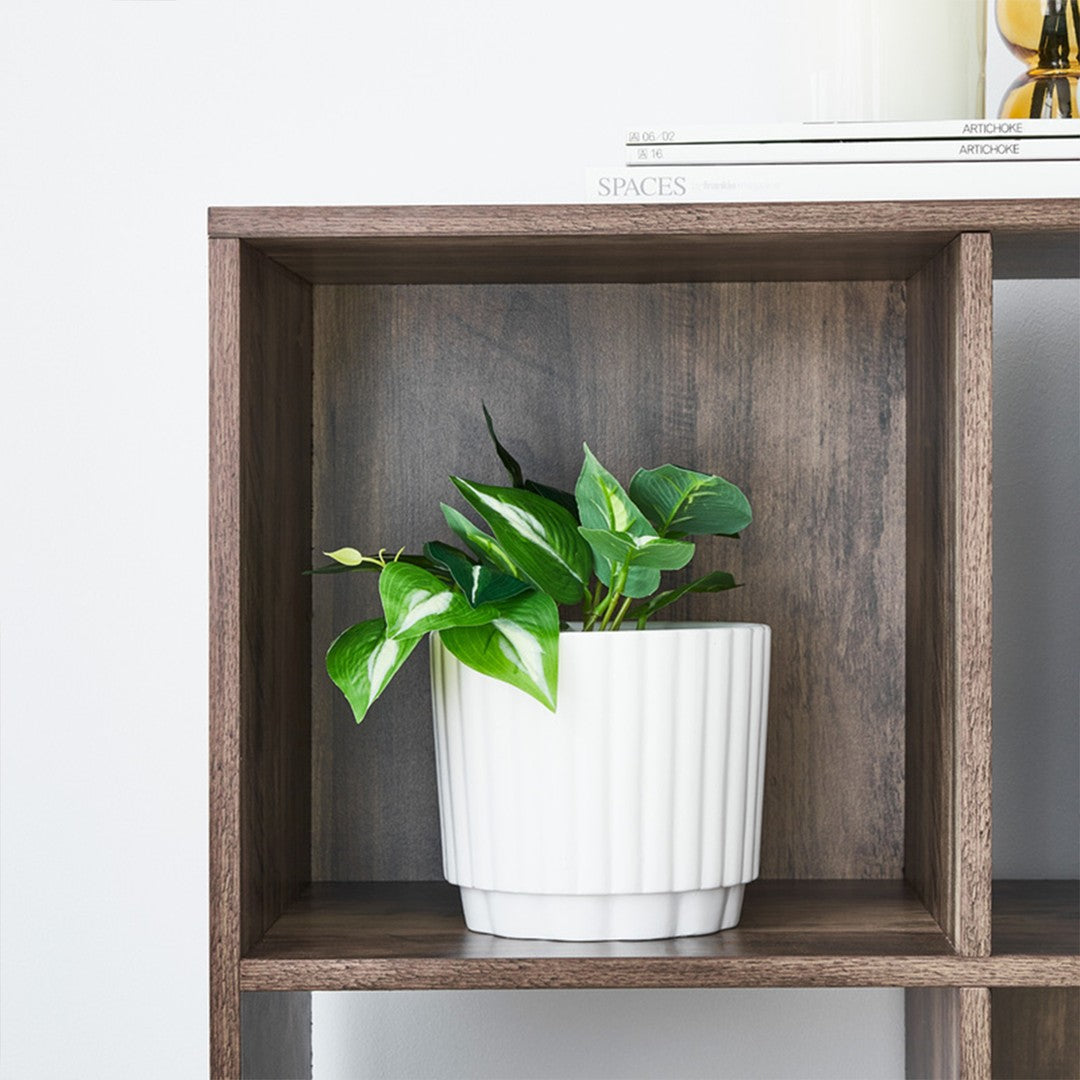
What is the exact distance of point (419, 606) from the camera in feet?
2.29

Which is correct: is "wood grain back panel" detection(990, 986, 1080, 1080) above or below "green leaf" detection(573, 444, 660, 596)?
below

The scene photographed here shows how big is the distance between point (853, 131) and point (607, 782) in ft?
1.19

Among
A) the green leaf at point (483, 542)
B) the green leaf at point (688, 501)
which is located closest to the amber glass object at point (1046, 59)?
the green leaf at point (688, 501)

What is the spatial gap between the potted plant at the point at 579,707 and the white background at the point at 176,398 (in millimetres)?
282

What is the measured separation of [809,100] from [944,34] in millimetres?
80

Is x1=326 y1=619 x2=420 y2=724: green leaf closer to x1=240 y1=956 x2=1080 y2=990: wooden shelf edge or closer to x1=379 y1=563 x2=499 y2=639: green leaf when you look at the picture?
x1=379 y1=563 x2=499 y2=639: green leaf

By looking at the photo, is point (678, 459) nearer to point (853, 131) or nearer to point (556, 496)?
point (556, 496)

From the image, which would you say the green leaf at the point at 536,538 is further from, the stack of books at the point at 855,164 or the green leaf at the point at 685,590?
the stack of books at the point at 855,164

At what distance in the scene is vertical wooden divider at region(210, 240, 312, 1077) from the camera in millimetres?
711

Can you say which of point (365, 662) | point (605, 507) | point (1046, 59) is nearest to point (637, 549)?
point (605, 507)

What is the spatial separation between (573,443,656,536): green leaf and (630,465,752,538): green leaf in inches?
1.2

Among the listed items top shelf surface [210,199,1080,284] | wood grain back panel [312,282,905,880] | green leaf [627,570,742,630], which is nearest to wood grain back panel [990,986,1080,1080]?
wood grain back panel [312,282,905,880]

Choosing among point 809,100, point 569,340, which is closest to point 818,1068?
point 569,340

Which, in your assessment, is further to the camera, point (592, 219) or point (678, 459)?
point (678, 459)
